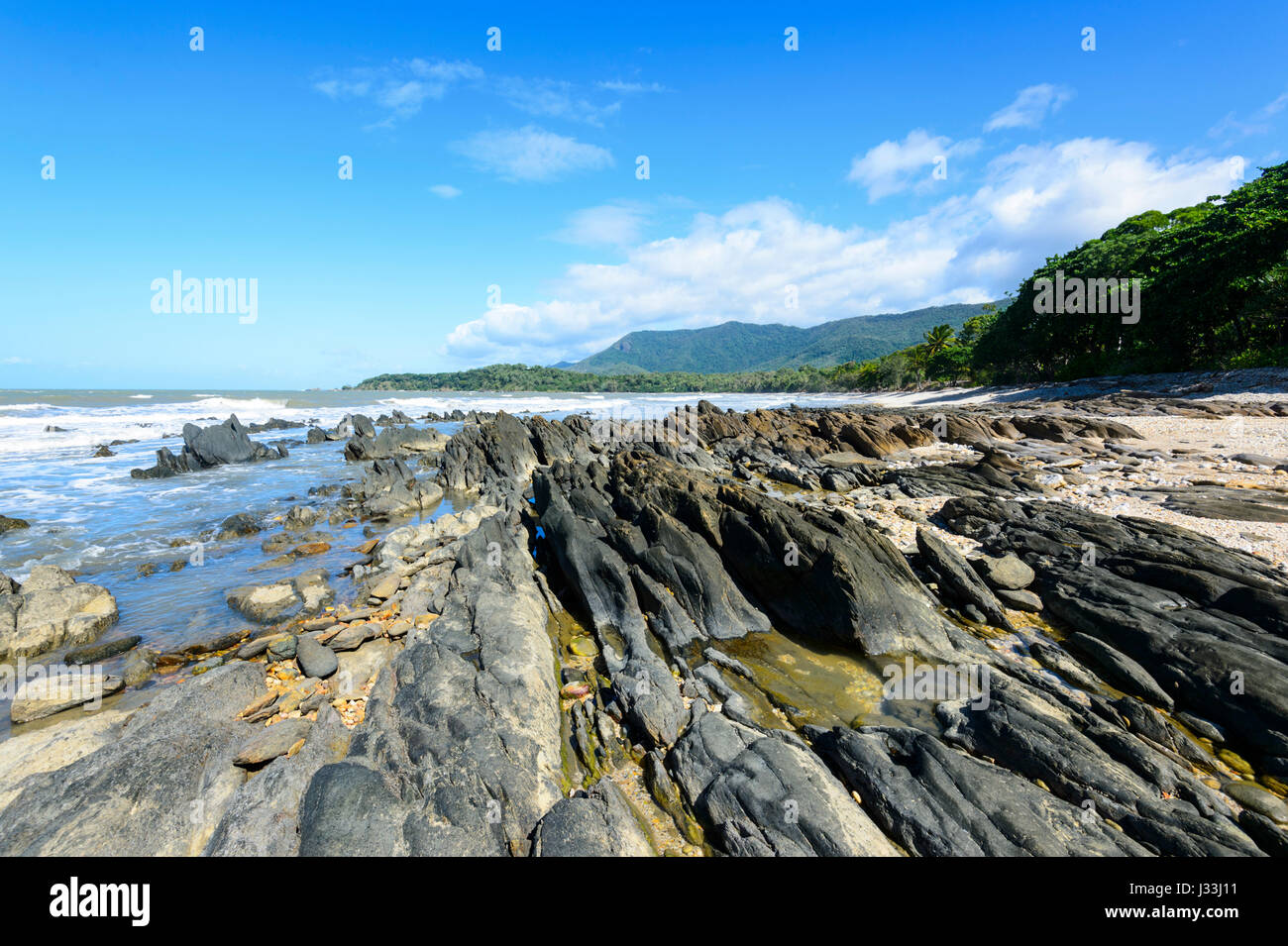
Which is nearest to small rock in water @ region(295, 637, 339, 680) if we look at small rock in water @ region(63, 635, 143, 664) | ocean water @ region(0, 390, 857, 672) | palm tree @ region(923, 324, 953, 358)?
ocean water @ region(0, 390, 857, 672)

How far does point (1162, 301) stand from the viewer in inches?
1469

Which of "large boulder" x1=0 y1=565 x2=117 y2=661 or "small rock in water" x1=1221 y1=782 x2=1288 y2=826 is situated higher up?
"large boulder" x1=0 y1=565 x2=117 y2=661

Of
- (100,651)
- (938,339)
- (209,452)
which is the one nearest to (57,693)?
(100,651)

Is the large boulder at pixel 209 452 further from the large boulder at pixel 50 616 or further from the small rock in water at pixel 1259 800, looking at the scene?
the small rock in water at pixel 1259 800

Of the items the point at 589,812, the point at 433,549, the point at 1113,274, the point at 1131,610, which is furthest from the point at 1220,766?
the point at 1113,274

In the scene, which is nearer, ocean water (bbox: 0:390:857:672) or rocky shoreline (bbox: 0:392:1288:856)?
rocky shoreline (bbox: 0:392:1288:856)

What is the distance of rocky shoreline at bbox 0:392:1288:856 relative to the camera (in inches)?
203

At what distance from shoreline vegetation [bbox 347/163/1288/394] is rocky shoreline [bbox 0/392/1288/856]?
A: 31.7m

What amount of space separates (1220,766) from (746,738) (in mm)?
6239

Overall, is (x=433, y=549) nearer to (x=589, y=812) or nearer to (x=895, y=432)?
(x=589, y=812)

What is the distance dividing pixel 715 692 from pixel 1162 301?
52.3 m

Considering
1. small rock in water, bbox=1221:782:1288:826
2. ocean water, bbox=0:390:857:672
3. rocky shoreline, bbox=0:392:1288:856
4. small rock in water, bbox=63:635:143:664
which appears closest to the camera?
rocky shoreline, bbox=0:392:1288:856

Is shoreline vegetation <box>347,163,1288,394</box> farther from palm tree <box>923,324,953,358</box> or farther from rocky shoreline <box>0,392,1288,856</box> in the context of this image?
rocky shoreline <box>0,392,1288,856</box>
